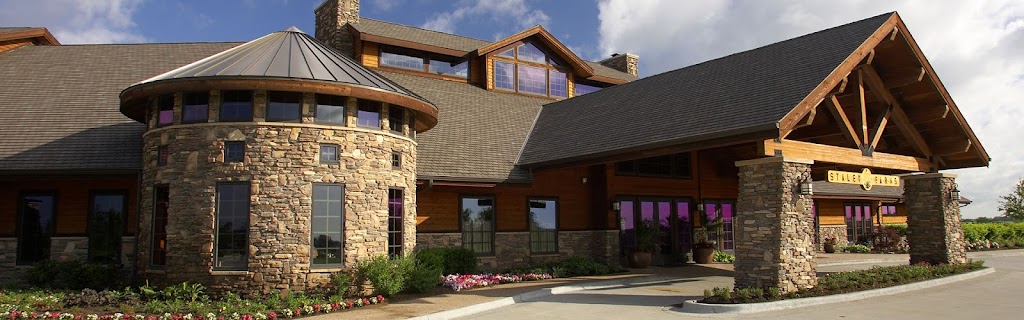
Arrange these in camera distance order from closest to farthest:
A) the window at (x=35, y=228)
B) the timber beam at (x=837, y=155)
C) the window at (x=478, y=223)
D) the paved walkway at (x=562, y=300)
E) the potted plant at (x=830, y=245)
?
the paved walkway at (x=562, y=300) → the timber beam at (x=837, y=155) → the window at (x=35, y=228) → the window at (x=478, y=223) → the potted plant at (x=830, y=245)

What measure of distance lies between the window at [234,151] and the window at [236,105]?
479mm

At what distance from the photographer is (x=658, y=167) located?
2183cm

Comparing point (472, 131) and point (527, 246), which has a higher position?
point (472, 131)

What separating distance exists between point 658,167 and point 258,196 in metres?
12.9

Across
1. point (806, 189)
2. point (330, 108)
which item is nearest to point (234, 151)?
point (330, 108)

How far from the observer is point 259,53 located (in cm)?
1445

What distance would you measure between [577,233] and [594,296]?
605 centimetres

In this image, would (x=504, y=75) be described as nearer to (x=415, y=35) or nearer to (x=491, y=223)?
(x=415, y=35)

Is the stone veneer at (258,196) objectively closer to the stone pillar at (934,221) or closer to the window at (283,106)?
the window at (283,106)

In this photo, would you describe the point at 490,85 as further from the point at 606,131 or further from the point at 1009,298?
the point at 1009,298

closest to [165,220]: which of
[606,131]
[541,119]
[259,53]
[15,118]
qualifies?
[259,53]

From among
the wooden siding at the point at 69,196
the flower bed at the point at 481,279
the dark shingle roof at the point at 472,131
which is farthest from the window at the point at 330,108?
the wooden siding at the point at 69,196

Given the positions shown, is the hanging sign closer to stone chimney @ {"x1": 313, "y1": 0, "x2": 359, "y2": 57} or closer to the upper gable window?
the upper gable window

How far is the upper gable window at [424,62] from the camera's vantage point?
2300 cm
